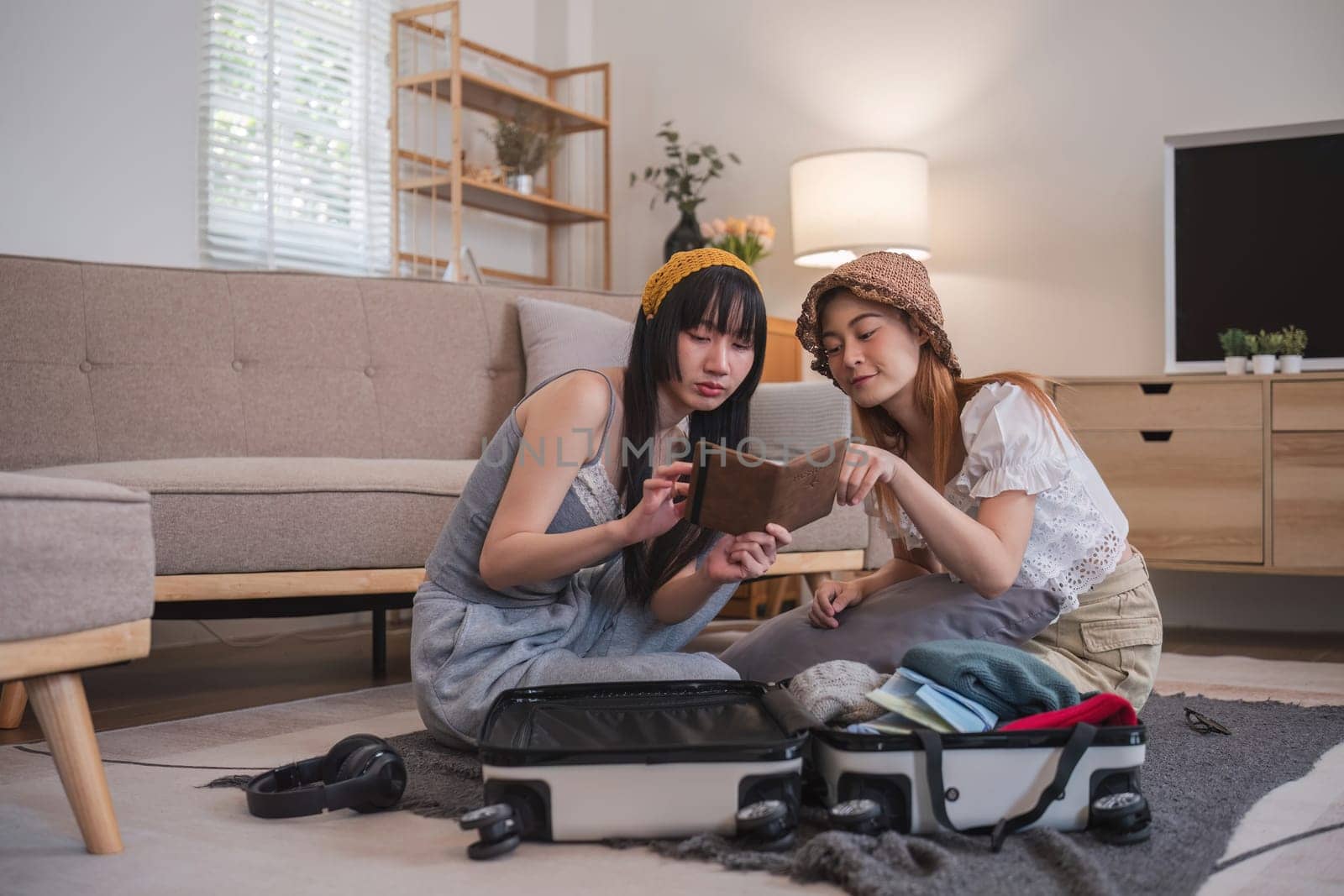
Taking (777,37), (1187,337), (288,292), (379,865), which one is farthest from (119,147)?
(1187,337)

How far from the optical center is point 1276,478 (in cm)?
271

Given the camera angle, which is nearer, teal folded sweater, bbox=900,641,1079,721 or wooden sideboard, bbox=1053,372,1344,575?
teal folded sweater, bbox=900,641,1079,721

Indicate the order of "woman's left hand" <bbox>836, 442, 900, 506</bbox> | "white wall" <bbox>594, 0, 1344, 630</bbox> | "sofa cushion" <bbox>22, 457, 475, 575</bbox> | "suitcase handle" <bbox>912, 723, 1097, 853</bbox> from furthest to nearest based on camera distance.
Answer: "white wall" <bbox>594, 0, 1344, 630</bbox>
"sofa cushion" <bbox>22, 457, 475, 575</bbox>
"woman's left hand" <bbox>836, 442, 900, 506</bbox>
"suitcase handle" <bbox>912, 723, 1097, 853</bbox>

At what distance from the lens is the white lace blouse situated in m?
1.44

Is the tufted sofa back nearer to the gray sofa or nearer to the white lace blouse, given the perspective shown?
the gray sofa

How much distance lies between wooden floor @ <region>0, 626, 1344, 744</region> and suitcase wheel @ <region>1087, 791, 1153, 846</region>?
1.41 m

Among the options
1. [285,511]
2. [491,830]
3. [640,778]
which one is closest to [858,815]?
[640,778]

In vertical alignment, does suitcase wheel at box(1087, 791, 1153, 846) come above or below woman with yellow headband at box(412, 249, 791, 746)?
below

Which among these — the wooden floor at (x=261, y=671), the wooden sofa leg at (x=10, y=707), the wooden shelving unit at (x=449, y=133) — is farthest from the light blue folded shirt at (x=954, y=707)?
the wooden shelving unit at (x=449, y=133)

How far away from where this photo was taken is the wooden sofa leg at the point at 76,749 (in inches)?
Result: 41.3

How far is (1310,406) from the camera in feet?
8.84

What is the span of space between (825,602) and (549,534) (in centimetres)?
48

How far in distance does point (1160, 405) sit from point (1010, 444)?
5.22 feet

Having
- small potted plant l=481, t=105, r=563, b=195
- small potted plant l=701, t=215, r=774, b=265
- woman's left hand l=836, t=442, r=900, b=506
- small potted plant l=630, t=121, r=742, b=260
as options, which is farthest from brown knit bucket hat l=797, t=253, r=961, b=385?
small potted plant l=481, t=105, r=563, b=195
